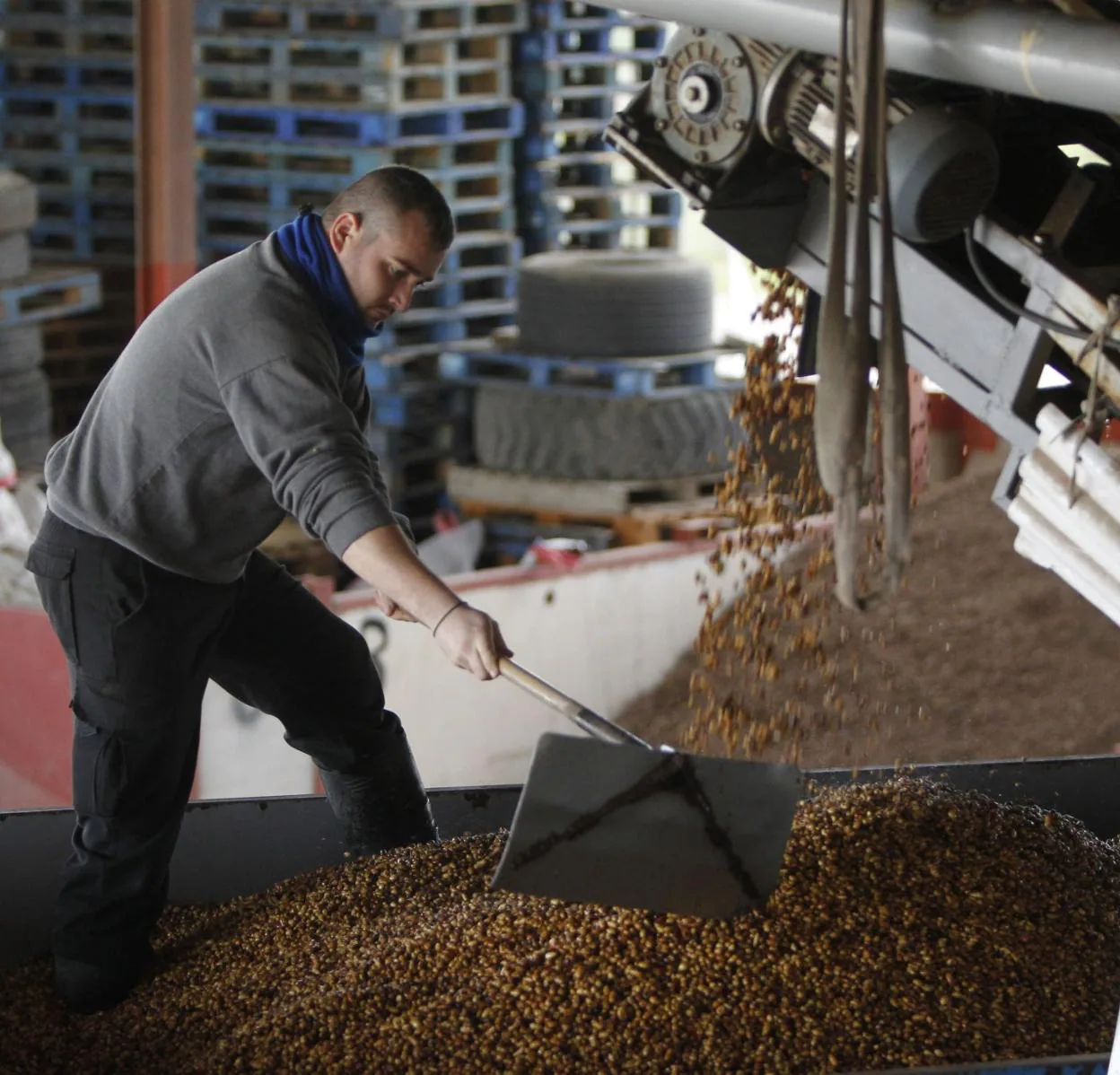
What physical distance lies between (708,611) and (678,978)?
3.82 feet

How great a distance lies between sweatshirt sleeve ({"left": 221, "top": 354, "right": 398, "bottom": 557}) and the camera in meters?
2.86

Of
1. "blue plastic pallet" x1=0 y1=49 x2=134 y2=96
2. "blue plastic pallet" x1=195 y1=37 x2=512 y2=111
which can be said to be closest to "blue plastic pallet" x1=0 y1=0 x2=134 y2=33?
"blue plastic pallet" x1=0 y1=49 x2=134 y2=96

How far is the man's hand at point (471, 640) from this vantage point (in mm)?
2842

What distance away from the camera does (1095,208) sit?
9.96 feet

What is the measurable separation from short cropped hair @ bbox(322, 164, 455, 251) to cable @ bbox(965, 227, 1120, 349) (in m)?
0.96

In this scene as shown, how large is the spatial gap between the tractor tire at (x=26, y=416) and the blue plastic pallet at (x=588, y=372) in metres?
1.67

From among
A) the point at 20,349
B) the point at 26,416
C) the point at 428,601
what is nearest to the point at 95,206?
the point at 20,349

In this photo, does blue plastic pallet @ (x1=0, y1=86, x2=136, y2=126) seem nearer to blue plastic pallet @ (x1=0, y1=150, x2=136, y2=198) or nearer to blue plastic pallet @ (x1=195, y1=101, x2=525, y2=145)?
blue plastic pallet @ (x1=0, y1=150, x2=136, y2=198)

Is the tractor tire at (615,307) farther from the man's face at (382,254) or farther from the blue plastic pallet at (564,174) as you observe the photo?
the man's face at (382,254)

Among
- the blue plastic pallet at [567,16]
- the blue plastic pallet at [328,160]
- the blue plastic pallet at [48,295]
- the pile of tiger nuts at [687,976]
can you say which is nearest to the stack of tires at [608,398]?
the blue plastic pallet at [328,160]

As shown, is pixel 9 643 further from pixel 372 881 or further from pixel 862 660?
pixel 862 660

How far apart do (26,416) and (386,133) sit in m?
1.88

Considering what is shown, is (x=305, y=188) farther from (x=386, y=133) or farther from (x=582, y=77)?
(x=582, y=77)

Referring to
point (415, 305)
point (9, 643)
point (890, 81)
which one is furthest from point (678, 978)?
point (415, 305)
